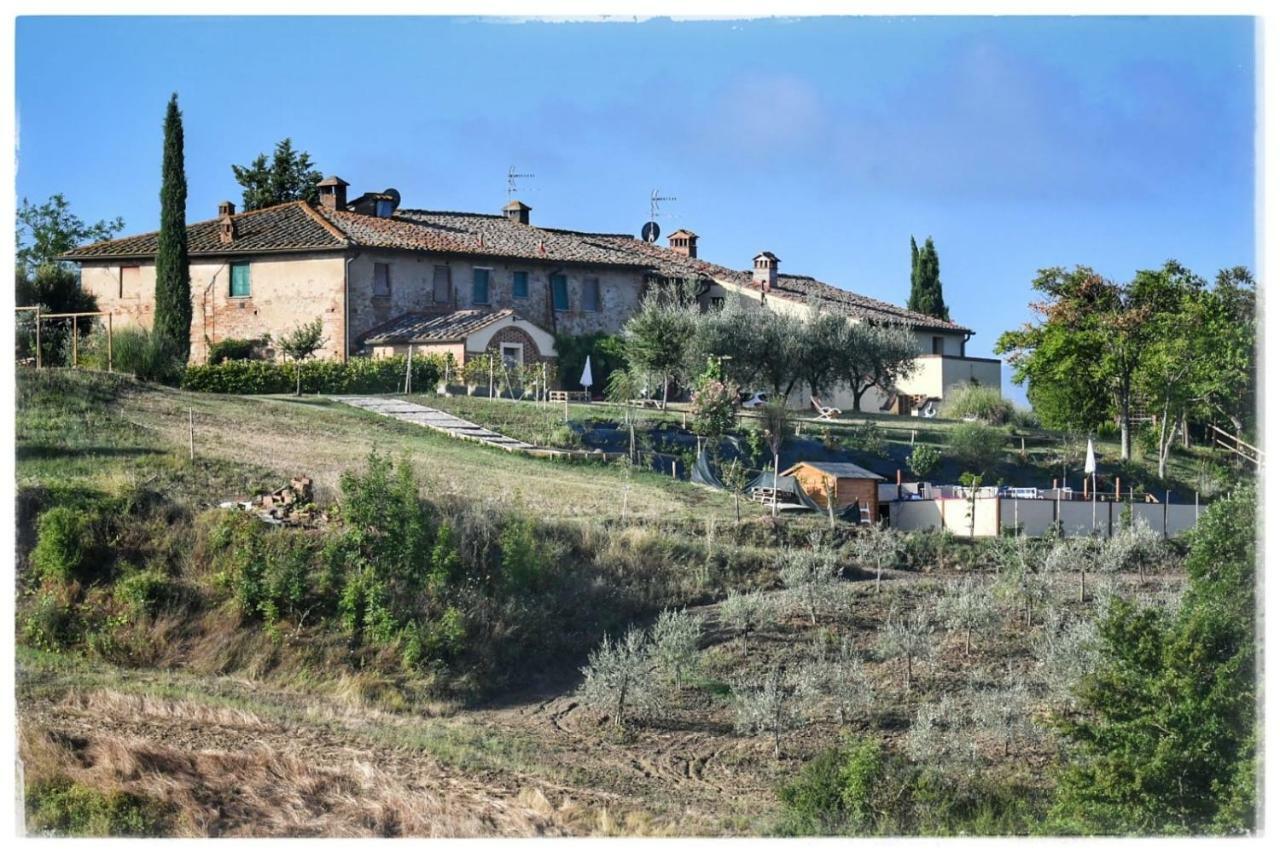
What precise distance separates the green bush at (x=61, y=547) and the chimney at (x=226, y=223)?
22067 millimetres

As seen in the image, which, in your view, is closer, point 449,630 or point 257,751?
point 257,751

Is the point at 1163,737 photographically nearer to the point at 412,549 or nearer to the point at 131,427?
the point at 412,549

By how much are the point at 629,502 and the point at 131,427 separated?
29.0 ft

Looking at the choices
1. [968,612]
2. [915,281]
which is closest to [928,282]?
[915,281]

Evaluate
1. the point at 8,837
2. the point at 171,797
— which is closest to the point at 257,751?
the point at 171,797

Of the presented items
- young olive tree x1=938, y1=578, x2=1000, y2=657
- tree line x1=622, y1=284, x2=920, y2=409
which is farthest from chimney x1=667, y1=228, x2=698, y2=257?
young olive tree x1=938, y1=578, x2=1000, y2=657

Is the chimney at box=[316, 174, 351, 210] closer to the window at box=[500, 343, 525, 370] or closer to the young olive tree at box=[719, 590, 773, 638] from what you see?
the window at box=[500, 343, 525, 370]

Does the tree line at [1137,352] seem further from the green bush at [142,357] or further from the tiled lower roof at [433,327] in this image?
the green bush at [142,357]

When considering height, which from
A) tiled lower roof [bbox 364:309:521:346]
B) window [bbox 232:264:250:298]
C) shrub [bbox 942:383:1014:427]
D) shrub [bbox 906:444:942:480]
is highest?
window [bbox 232:264:250:298]

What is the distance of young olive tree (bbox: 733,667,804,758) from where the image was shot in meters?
19.2

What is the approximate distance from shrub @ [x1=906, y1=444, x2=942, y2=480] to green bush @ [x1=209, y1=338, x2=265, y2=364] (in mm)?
16236

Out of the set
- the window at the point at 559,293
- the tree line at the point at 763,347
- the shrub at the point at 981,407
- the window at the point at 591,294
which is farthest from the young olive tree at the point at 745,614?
the window at the point at 591,294

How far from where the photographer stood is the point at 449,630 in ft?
70.8

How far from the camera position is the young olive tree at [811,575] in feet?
79.5
